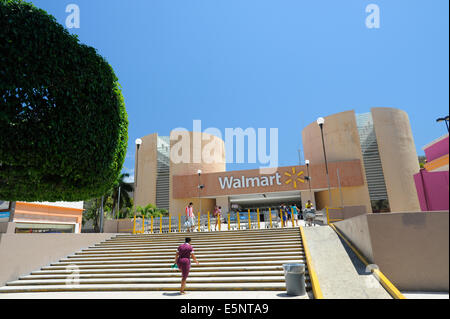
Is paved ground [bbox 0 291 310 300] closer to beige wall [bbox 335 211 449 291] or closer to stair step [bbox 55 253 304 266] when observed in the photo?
stair step [bbox 55 253 304 266]

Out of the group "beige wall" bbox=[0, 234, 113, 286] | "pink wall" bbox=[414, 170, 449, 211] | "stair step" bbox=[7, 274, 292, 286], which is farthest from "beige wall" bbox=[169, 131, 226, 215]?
"pink wall" bbox=[414, 170, 449, 211]

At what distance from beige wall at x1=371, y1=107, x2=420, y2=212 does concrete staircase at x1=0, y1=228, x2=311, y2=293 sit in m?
19.3

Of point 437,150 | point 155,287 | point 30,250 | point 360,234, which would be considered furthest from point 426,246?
point 30,250

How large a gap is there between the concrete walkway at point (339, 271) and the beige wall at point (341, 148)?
19.5 meters

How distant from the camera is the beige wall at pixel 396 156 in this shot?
2581 cm

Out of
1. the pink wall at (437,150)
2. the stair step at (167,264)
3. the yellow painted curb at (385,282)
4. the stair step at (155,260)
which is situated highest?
the pink wall at (437,150)

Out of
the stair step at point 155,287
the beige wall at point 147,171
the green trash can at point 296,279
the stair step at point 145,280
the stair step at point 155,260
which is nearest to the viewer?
the green trash can at point 296,279

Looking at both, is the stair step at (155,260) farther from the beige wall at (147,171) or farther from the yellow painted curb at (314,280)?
the beige wall at (147,171)

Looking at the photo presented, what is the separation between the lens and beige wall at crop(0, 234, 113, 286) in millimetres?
8992

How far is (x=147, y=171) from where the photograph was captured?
34500 mm

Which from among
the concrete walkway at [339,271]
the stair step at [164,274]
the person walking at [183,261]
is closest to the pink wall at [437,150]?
the concrete walkway at [339,271]

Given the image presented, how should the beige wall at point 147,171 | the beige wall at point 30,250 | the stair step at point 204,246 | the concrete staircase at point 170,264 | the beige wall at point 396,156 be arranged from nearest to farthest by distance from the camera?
the concrete staircase at point 170,264 < the beige wall at point 30,250 < the stair step at point 204,246 < the beige wall at point 396,156 < the beige wall at point 147,171

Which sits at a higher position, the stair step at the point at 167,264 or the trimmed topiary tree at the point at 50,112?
the trimmed topiary tree at the point at 50,112

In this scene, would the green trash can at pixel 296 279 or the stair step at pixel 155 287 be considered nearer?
the green trash can at pixel 296 279
